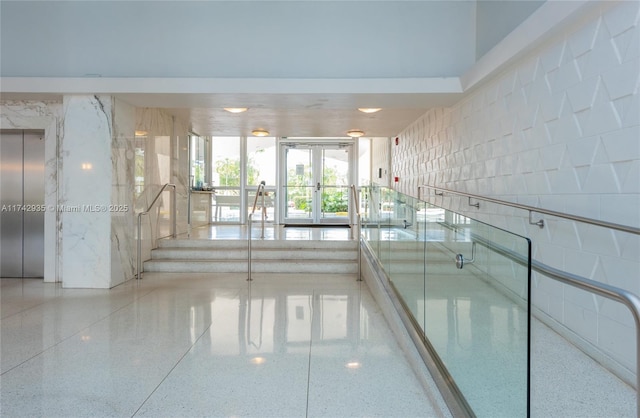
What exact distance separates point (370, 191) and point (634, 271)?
166 inches

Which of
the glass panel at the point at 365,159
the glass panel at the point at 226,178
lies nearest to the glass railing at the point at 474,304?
the glass panel at the point at 226,178

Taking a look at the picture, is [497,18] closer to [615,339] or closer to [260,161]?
[615,339]

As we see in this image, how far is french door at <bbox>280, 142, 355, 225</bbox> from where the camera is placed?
1205 centimetres

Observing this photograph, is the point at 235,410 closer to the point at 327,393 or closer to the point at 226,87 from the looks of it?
the point at 327,393

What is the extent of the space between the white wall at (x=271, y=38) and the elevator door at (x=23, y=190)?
1830 millimetres

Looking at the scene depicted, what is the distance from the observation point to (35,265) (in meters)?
6.02

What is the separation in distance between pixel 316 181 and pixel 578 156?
954cm

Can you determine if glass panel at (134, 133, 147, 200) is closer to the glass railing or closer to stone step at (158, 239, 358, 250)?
stone step at (158, 239, 358, 250)

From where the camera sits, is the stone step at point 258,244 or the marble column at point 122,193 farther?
the stone step at point 258,244

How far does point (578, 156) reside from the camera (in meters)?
3.01

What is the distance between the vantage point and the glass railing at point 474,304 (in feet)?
4.96

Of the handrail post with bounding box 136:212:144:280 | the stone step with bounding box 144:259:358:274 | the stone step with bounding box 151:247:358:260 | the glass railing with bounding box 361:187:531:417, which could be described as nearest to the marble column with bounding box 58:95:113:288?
Answer: the handrail post with bounding box 136:212:144:280

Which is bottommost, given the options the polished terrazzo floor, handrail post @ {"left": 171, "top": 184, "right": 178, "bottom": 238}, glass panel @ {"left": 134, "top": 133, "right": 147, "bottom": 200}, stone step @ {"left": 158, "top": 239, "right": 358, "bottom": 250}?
the polished terrazzo floor

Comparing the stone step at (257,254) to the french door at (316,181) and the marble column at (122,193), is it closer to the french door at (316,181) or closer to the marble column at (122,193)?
the marble column at (122,193)
